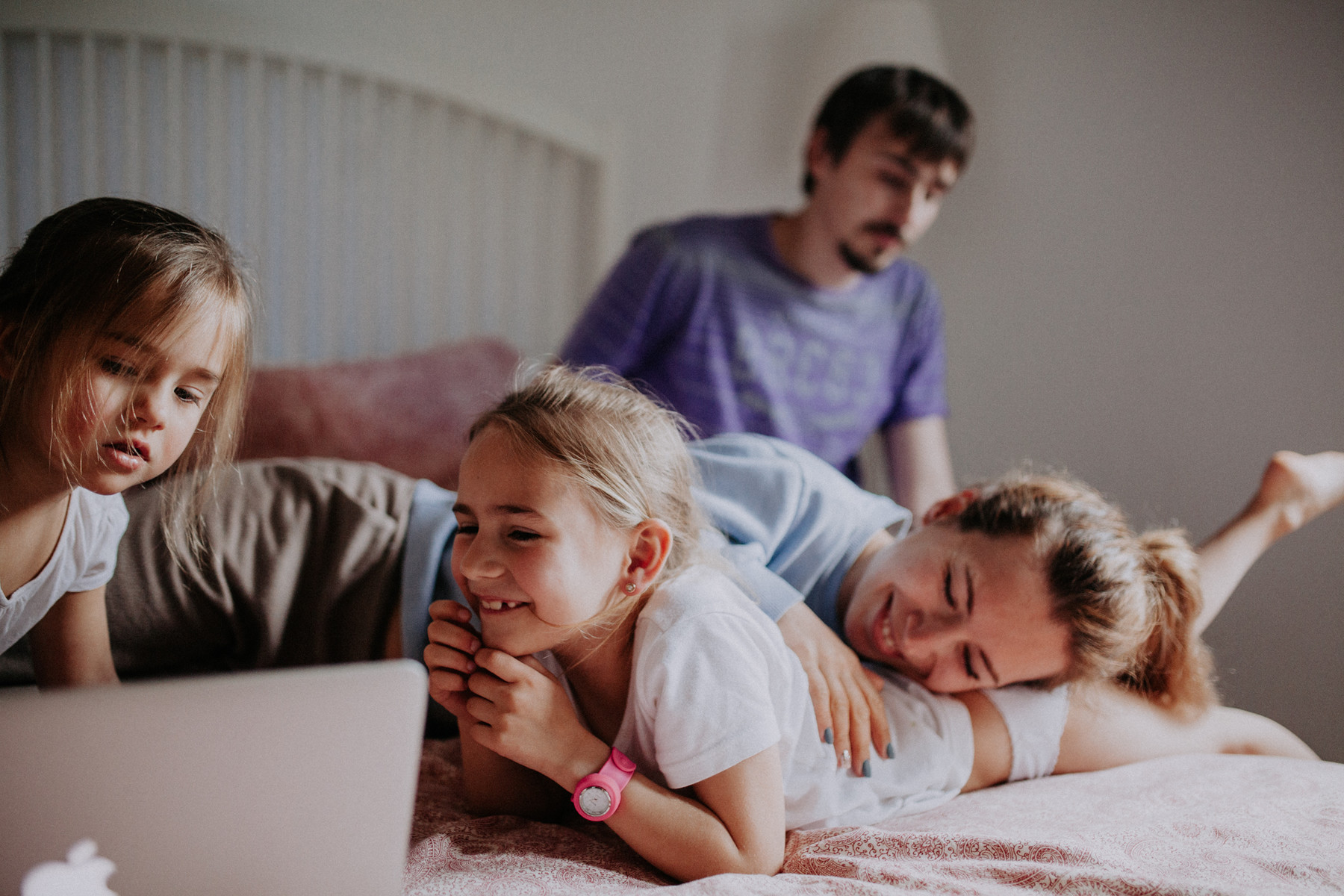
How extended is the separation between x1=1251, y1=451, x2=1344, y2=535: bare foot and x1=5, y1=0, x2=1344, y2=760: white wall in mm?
93

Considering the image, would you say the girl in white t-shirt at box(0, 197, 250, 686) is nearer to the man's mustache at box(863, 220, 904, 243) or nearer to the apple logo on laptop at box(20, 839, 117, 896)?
the apple logo on laptop at box(20, 839, 117, 896)

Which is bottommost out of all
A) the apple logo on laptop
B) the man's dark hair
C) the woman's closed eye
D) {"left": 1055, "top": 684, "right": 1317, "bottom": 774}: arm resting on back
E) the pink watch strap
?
{"left": 1055, "top": 684, "right": 1317, "bottom": 774}: arm resting on back

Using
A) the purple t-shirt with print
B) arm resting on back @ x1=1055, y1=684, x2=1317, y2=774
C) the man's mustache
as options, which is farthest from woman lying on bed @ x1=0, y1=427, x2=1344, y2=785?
the man's mustache

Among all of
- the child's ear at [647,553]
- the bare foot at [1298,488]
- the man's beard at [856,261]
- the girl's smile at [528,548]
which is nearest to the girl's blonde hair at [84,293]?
the girl's smile at [528,548]

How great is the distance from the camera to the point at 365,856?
1.69ft

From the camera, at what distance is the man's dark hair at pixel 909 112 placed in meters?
1.42

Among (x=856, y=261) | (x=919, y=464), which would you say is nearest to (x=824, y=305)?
(x=856, y=261)

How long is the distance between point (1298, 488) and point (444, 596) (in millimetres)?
1050

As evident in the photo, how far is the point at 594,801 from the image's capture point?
0.67m

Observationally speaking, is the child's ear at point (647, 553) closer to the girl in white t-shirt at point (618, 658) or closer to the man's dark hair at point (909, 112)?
the girl in white t-shirt at point (618, 658)

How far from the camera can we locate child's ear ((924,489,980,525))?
0.96 meters

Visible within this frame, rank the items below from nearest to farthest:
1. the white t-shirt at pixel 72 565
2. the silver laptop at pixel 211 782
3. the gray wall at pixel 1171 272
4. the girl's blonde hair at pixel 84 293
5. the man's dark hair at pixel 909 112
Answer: the silver laptop at pixel 211 782 → the girl's blonde hair at pixel 84 293 → the white t-shirt at pixel 72 565 → the gray wall at pixel 1171 272 → the man's dark hair at pixel 909 112

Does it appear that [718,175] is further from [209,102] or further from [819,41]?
[209,102]

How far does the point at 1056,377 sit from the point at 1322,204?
476 mm
